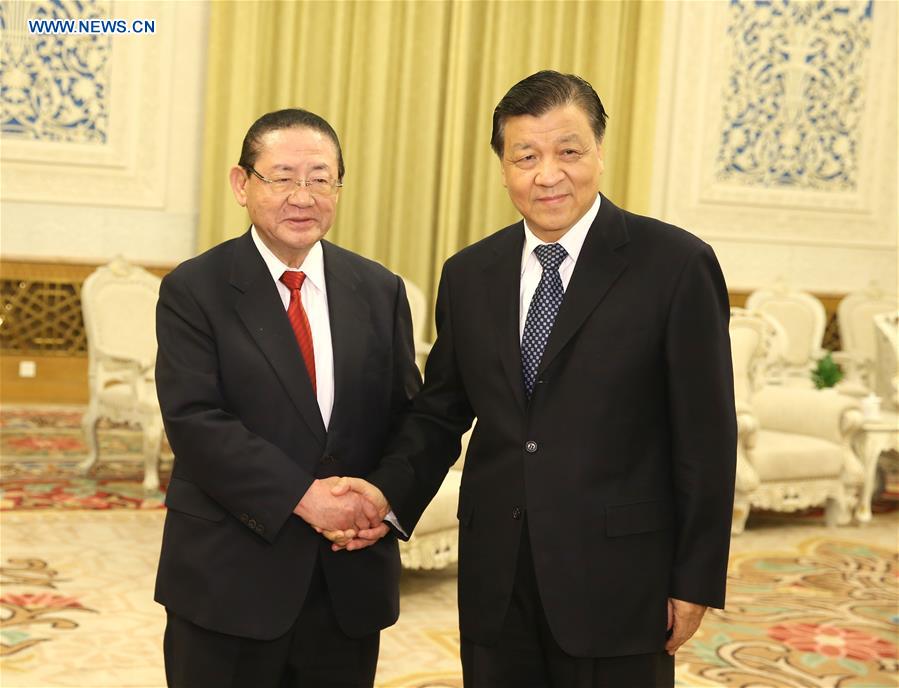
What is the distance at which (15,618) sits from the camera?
3.86 m

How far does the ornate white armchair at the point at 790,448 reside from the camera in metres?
5.63

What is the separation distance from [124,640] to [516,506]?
2.29 m

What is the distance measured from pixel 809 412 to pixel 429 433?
4.60 m

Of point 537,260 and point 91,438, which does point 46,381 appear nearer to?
point 91,438

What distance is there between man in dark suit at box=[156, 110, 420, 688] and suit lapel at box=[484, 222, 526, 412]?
278mm

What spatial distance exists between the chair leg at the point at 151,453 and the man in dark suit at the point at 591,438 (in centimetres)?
416

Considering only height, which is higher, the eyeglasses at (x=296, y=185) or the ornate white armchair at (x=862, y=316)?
the eyeglasses at (x=296, y=185)

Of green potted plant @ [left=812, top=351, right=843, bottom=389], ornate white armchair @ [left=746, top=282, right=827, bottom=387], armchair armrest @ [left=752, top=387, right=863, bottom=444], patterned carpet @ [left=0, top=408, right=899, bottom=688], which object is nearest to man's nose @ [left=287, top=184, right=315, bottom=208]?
patterned carpet @ [left=0, top=408, right=899, bottom=688]

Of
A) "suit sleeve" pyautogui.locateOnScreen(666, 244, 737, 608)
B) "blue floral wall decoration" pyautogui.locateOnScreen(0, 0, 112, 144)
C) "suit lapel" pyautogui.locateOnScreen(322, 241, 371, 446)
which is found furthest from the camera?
"blue floral wall decoration" pyautogui.locateOnScreen(0, 0, 112, 144)

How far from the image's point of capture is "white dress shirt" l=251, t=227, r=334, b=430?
2059mm

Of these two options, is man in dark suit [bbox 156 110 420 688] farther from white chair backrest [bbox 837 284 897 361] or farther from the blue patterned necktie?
white chair backrest [bbox 837 284 897 361]

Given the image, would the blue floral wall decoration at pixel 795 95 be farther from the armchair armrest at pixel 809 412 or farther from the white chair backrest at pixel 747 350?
the white chair backrest at pixel 747 350

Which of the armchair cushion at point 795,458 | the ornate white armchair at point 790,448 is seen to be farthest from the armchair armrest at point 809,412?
the armchair cushion at point 795,458

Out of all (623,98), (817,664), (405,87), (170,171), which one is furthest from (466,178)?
(817,664)
